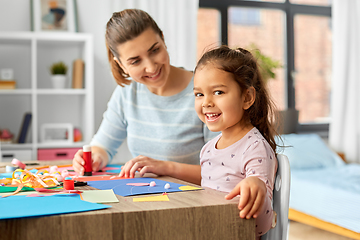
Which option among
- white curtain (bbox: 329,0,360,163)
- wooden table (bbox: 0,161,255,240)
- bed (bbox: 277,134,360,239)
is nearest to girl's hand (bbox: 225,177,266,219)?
wooden table (bbox: 0,161,255,240)

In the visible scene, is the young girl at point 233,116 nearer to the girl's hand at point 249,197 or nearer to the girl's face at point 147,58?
the girl's hand at point 249,197

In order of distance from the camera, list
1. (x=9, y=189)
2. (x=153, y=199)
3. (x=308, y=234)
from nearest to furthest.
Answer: (x=153, y=199) < (x=9, y=189) < (x=308, y=234)

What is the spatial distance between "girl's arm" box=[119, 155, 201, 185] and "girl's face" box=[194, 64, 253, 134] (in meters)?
0.21

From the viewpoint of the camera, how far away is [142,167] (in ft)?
3.63

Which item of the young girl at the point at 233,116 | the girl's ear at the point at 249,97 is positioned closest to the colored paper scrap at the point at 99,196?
the young girl at the point at 233,116

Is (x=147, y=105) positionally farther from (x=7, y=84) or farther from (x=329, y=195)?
(x=7, y=84)

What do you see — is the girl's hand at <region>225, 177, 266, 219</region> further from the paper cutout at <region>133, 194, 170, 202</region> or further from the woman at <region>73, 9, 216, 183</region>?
the woman at <region>73, 9, 216, 183</region>

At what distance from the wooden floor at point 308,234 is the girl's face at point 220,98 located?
1865 mm

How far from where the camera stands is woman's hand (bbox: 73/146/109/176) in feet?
3.97

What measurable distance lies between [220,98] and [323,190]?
6.38ft

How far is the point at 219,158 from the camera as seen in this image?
102 cm

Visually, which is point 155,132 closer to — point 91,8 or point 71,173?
point 71,173

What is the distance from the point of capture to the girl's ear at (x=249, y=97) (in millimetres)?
1043

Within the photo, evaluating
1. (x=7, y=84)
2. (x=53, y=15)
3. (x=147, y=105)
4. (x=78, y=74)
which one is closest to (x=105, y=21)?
(x=53, y=15)
